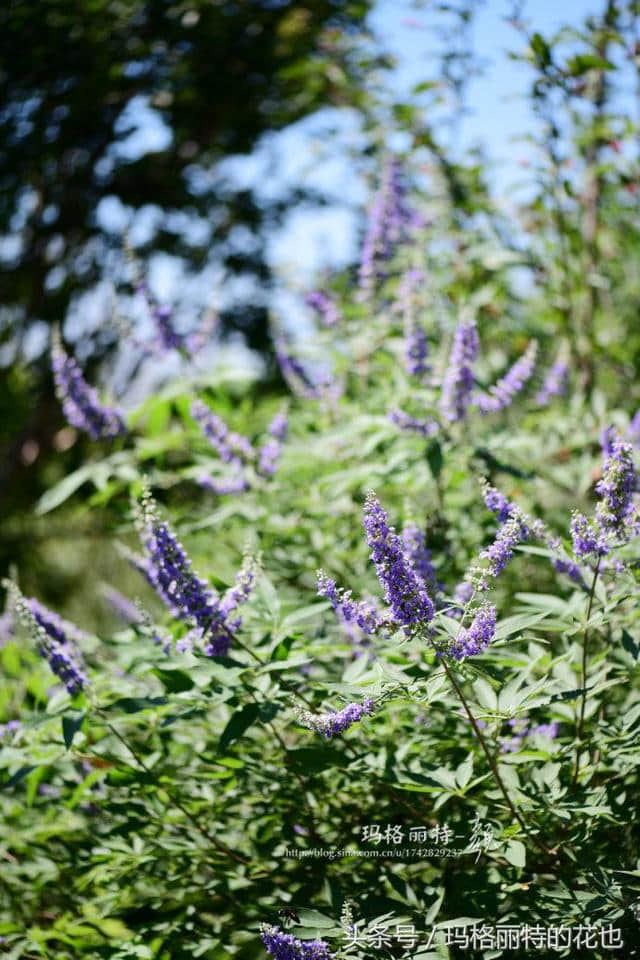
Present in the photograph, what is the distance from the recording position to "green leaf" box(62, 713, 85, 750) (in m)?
1.97

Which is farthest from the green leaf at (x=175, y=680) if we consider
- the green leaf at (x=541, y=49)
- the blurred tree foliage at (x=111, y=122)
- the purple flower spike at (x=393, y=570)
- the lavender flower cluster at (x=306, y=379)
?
the blurred tree foliage at (x=111, y=122)

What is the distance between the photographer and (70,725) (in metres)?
2.02

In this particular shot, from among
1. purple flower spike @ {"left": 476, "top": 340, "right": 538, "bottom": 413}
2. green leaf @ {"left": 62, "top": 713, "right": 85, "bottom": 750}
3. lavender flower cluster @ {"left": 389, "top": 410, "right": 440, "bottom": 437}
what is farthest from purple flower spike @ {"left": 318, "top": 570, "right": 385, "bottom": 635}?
purple flower spike @ {"left": 476, "top": 340, "right": 538, "bottom": 413}

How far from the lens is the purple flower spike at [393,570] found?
1583 mm

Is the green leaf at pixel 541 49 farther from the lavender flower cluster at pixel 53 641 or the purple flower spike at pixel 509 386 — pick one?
the lavender flower cluster at pixel 53 641

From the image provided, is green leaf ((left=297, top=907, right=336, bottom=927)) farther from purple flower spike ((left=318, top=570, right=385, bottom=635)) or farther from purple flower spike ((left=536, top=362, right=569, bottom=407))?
purple flower spike ((left=536, top=362, right=569, bottom=407))

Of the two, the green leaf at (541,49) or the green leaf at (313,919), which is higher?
the green leaf at (541,49)

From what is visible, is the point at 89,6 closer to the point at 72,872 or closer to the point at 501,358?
the point at 501,358

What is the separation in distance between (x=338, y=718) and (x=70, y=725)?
0.75m

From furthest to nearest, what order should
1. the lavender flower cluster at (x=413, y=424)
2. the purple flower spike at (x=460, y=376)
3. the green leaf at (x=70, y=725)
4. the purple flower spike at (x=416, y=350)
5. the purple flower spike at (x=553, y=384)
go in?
1. the purple flower spike at (x=553, y=384)
2. the purple flower spike at (x=416, y=350)
3. the lavender flower cluster at (x=413, y=424)
4. the purple flower spike at (x=460, y=376)
5. the green leaf at (x=70, y=725)

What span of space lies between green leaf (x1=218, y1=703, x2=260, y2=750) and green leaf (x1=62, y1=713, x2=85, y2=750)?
0.37 meters

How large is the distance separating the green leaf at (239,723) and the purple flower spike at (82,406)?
182cm

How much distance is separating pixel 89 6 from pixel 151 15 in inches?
33.8

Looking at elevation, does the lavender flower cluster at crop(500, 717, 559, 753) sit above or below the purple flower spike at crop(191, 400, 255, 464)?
below
